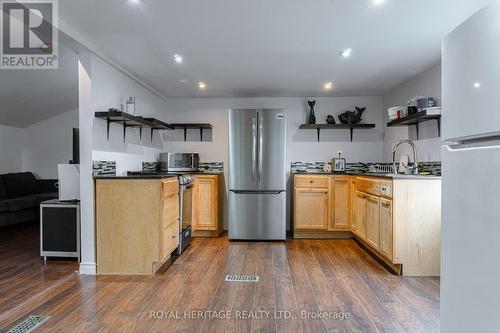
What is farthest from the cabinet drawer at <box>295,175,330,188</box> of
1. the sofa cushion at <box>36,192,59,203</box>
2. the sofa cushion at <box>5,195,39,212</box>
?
the sofa cushion at <box>5,195,39,212</box>

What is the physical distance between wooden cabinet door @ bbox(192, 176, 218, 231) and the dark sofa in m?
2.76

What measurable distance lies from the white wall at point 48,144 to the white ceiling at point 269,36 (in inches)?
114

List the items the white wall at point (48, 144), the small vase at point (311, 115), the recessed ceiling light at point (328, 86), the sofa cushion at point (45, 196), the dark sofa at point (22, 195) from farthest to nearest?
the white wall at point (48, 144)
the sofa cushion at point (45, 196)
the small vase at point (311, 115)
the dark sofa at point (22, 195)
the recessed ceiling light at point (328, 86)

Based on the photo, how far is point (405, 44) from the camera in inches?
111

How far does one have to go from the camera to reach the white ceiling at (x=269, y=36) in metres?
2.17

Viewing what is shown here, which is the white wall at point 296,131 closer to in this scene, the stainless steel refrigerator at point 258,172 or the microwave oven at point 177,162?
the microwave oven at point 177,162

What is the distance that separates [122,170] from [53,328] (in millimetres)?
1946

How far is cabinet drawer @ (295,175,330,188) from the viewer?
14.2 ft

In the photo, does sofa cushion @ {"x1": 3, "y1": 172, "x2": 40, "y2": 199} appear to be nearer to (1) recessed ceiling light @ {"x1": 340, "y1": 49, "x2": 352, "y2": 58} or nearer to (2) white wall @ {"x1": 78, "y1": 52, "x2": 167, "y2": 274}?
(2) white wall @ {"x1": 78, "y1": 52, "x2": 167, "y2": 274}

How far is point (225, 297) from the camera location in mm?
2438

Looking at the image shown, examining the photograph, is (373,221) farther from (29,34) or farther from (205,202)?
(29,34)

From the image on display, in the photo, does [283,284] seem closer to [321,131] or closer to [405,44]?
[405,44]

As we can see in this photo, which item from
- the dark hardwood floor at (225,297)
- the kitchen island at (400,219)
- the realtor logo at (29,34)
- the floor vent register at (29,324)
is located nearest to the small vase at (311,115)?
the kitchen island at (400,219)

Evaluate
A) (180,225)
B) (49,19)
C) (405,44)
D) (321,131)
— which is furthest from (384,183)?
(49,19)
